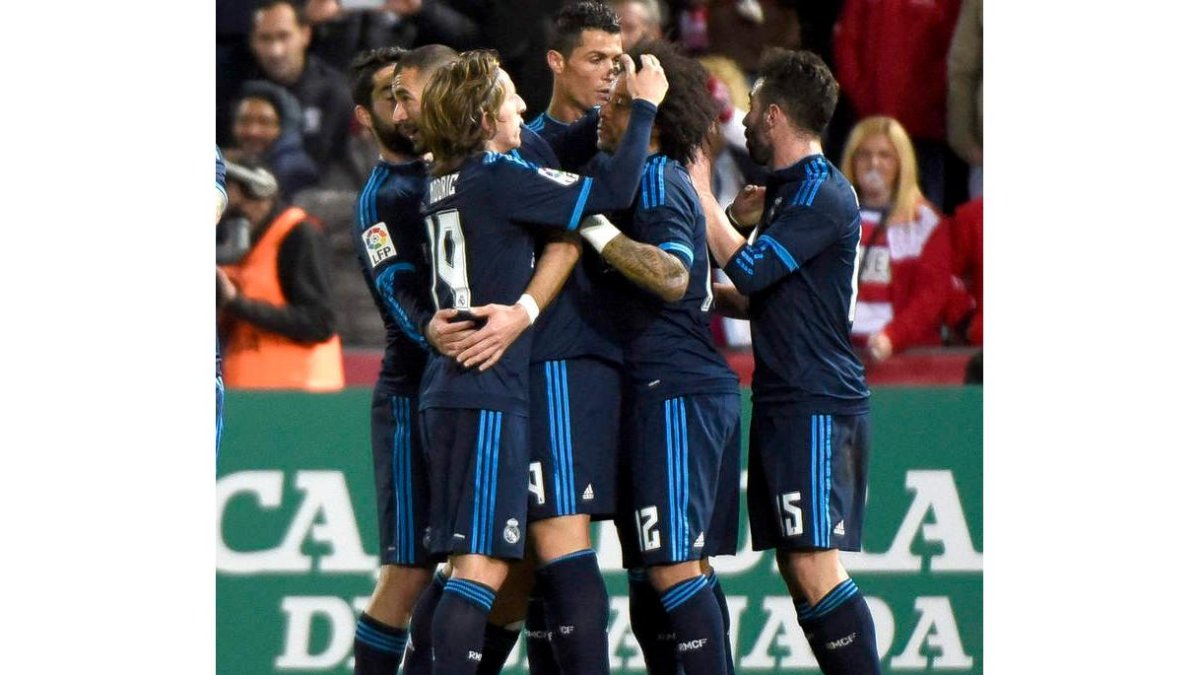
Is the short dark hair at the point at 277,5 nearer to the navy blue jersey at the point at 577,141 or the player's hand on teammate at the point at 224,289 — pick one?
the player's hand on teammate at the point at 224,289

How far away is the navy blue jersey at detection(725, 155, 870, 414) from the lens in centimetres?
415

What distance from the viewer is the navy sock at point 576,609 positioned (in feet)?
12.7

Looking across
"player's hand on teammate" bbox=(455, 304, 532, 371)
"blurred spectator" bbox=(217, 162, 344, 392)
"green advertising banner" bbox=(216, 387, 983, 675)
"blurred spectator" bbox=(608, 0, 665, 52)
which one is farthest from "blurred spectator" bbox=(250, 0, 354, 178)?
"player's hand on teammate" bbox=(455, 304, 532, 371)

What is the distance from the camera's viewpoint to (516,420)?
3828mm

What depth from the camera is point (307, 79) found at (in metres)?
6.33

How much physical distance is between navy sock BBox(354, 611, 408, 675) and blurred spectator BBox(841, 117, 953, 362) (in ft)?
8.49

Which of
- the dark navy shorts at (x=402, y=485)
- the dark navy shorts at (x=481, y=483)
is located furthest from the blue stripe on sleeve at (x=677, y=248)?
the dark navy shorts at (x=402, y=485)

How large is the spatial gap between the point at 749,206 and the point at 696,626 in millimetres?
1131

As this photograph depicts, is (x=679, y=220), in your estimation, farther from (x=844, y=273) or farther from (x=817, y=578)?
(x=817, y=578)

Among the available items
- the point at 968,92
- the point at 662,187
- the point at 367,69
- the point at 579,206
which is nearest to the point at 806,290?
the point at 662,187

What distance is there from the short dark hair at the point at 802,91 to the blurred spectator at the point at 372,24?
86.1 inches

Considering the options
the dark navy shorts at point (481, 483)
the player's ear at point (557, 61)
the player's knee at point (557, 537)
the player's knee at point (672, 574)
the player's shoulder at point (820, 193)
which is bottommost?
the player's knee at point (672, 574)

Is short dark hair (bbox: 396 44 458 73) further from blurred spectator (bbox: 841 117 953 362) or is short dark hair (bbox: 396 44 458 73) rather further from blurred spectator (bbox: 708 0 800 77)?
blurred spectator (bbox: 841 117 953 362)

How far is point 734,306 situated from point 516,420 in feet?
2.80
